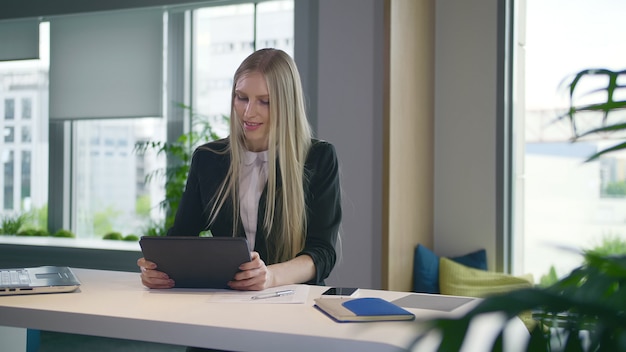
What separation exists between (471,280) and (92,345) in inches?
99.9

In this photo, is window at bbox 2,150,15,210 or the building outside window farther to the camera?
window at bbox 2,150,15,210

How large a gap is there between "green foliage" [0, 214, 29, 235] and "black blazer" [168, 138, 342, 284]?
368cm

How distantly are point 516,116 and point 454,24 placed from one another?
0.73 metres

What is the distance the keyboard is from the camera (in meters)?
1.79

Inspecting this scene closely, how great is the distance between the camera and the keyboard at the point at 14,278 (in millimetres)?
1789

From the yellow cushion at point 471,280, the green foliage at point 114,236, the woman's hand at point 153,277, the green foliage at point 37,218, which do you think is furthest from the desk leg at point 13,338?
the green foliage at point 37,218

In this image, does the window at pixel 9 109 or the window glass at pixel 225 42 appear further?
the window at pixel 9 109

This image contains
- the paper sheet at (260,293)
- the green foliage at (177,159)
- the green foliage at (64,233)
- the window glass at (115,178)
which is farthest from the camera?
the green foliage at (64,233)

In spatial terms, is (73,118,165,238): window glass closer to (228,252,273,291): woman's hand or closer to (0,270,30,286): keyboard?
(0,270,30,286): keyboard

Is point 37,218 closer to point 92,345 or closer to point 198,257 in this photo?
point 92,345

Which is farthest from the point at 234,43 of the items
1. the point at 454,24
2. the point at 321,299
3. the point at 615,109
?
the point at 615,109

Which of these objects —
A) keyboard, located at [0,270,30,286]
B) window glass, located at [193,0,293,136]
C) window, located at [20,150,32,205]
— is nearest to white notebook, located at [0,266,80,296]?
keyboard, located at [0,270,30,286]

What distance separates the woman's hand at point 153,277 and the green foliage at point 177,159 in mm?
2602

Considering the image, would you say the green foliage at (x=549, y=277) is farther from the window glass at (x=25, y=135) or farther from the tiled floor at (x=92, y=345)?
the window glass at (x=25, y=135)
